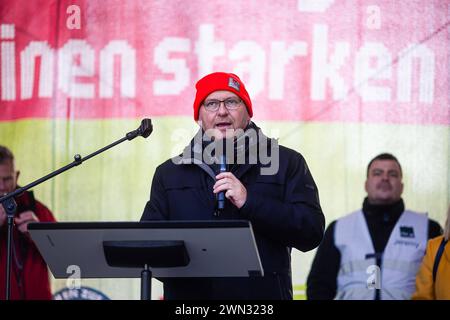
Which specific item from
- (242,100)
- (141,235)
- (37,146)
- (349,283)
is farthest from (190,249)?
(37,146)

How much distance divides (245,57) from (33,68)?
1.26 meters

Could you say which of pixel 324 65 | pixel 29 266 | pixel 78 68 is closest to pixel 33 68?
pixel 78 68

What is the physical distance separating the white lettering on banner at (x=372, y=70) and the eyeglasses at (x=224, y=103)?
1.65m

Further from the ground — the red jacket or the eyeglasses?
the eyeglasses

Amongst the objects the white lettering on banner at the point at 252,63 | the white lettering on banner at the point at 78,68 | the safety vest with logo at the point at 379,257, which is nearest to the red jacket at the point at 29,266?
the white lettering on banner at the point at 78,68

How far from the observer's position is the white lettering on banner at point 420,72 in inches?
197

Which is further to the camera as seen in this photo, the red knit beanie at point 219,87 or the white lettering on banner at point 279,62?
the white lettering on banner at point 279,62

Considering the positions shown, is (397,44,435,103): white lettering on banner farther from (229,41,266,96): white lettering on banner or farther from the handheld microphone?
the handheld microphone

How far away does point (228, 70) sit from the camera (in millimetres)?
5062

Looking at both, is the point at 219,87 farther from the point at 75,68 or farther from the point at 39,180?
the point at 75,68

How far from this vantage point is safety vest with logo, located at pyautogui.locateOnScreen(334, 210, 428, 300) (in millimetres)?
4879

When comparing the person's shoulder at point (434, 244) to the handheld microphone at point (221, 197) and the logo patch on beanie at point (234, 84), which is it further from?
the handheld microphone at point (221, 197)

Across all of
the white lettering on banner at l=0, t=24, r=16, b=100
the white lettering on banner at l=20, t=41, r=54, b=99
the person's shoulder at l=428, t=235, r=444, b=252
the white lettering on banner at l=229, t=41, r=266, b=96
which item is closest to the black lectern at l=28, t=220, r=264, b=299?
the person's shoulder at l=428, t=235, r=444, b=252

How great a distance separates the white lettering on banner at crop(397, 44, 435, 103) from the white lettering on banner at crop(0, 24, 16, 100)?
2.26 metres
